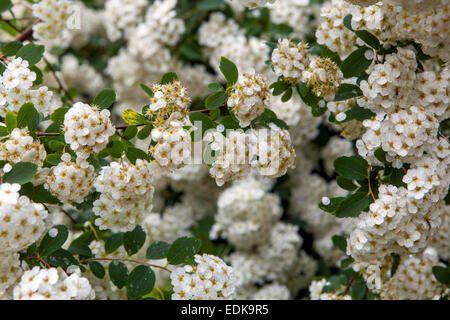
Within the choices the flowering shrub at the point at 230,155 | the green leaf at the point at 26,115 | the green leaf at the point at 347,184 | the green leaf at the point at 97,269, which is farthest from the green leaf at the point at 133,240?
the green leaf at the point at 347,184

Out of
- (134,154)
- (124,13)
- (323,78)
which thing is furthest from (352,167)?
(124,13)

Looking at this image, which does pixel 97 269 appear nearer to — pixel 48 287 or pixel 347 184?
pixel 48 287

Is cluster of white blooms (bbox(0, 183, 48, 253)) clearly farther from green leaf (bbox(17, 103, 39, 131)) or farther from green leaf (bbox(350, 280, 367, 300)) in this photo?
green leaf (bbox(350, 280, 367, 300))

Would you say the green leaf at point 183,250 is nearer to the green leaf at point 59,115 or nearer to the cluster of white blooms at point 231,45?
the green leaf at point 59,115

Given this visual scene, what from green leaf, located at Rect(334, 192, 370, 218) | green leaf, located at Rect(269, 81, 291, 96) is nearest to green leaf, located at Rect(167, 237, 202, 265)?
green leaf, located at Rect(334, 192, 370, 218)

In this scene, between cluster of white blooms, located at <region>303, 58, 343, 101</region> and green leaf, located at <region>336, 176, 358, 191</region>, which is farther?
green leaf, located at <region>336, 176, 358, 191</region>

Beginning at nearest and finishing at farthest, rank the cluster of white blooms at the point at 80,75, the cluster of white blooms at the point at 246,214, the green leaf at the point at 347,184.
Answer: the green leaf at the point at 347,184 → the cluster of white blooms at the point at 246,214 → the cluster of white blooms at the point at 80,75
